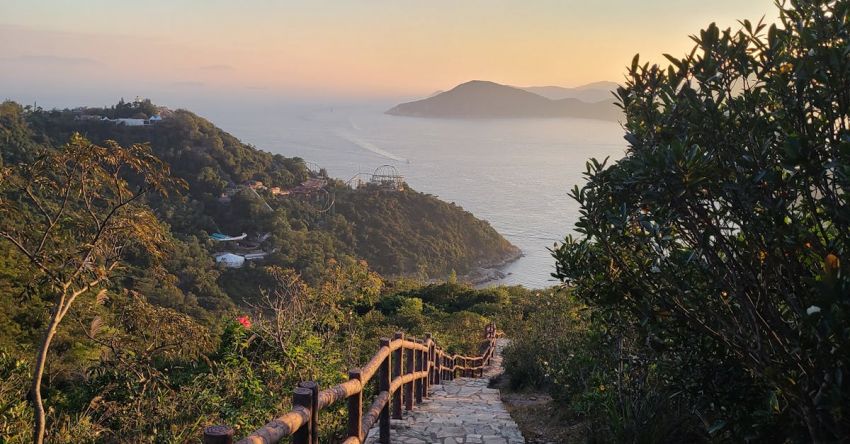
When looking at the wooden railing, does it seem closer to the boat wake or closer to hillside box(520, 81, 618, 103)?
the boat wake

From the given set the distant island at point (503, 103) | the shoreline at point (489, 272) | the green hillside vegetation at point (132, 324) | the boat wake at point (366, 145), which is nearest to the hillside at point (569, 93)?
the distant island at point (503, 103)

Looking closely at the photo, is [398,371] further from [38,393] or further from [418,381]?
[38,393]

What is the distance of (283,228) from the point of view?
40812 millimetres

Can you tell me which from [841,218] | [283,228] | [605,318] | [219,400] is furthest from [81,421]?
[283,228]

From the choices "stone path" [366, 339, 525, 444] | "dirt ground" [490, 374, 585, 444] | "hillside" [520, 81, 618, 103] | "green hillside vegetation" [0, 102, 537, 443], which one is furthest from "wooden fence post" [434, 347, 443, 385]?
"hillside" [520, 81, 618, 103]

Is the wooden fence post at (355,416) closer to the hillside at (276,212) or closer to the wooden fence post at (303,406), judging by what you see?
the wooden fence post at (303,406)

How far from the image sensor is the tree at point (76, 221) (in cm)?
461

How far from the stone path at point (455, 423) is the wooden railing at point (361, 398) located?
15 centimetres

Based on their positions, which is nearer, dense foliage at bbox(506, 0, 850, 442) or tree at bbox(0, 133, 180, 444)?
dense foliage at bbox(506, 0, 850, 442)

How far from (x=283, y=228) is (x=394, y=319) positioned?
26327 mm

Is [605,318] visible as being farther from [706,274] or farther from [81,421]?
[81,421]

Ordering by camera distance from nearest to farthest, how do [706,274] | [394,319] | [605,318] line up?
1. [706,274]
2. [605,318]
3. [394,319]

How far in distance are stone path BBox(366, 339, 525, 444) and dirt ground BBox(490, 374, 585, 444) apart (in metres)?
0.14

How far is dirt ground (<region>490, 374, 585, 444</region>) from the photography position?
4.73 meters
